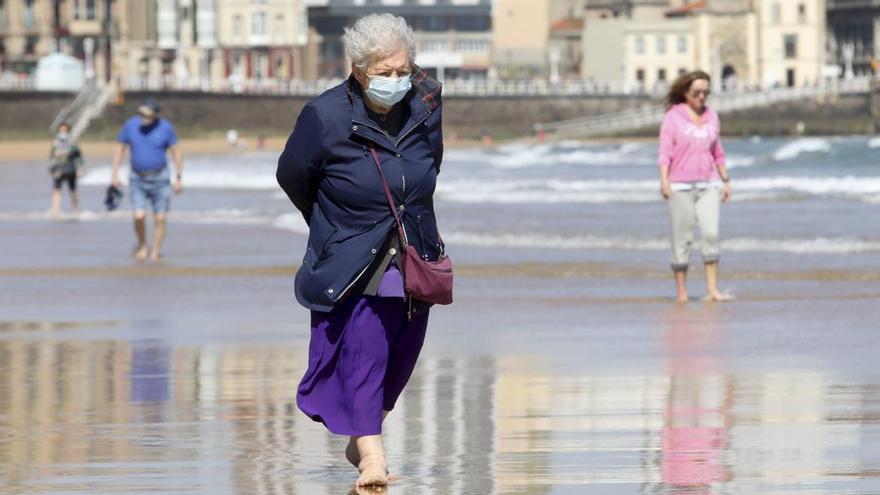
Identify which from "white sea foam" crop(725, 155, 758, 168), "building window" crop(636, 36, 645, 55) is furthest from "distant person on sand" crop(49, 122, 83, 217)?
"building window" crop(636, 36, 645, 55)

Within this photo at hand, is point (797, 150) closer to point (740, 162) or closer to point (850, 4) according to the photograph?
point (740, 162)

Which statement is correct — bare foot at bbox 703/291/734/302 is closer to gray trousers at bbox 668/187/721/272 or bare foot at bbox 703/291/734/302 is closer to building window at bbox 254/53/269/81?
gray trousers at bbox 668/187/721/272

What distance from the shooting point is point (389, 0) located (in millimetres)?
115938

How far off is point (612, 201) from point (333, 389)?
2239 cm

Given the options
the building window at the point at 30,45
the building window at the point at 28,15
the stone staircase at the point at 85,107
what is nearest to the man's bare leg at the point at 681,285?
the stone staircase at the point at 85,107

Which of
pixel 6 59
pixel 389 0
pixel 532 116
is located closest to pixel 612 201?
pixel 532 116

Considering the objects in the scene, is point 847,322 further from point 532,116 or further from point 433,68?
point 433,68

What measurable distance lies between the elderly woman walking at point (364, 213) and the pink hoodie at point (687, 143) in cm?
604

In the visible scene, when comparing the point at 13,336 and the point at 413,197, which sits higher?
the point at 413,197

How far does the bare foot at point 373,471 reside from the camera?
5.89 meters

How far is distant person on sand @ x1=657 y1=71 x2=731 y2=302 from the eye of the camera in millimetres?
11773

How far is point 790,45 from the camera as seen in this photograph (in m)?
112

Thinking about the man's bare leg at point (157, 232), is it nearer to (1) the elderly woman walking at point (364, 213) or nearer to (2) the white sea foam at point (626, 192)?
(1) the elderly woman walking at point (364, 213)

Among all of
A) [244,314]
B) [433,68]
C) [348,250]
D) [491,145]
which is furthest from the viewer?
[433,68]
